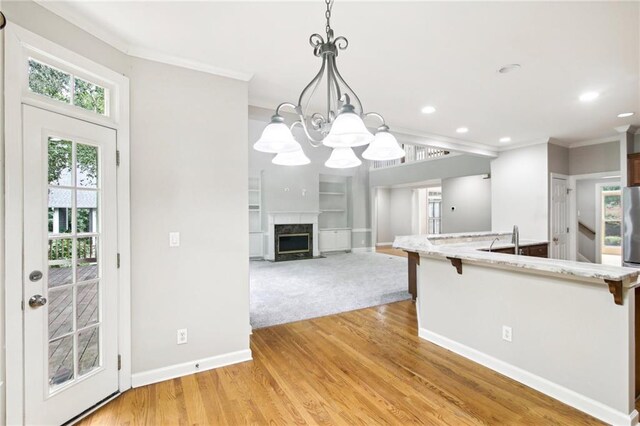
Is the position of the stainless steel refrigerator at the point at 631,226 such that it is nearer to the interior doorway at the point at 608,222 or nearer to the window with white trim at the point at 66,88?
the interior doorway at the point at 608,222

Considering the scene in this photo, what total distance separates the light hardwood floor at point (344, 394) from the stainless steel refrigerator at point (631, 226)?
3.79 metres

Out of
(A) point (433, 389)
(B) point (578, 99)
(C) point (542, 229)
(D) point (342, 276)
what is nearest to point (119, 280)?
(A) point (433, 389)

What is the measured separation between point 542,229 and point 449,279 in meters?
3.57

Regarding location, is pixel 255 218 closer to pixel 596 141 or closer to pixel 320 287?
pixel 320 287

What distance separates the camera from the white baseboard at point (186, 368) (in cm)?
231

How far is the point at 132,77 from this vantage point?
2295mm

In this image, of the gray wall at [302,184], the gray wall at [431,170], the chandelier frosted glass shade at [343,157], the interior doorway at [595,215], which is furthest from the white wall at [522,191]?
the gray wall at [302,184]

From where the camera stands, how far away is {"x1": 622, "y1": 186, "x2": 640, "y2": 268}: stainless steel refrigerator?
436cm

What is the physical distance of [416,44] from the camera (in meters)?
2.30

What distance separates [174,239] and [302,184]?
673 centimetres

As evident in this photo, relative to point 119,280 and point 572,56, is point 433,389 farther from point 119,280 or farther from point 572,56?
point 572,56

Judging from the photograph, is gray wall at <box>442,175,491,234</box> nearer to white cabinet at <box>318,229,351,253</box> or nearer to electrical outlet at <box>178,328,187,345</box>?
white cabinet at <box>318,229,351,253</box>

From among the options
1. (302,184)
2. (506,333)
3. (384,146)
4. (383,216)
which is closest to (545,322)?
(506,333)

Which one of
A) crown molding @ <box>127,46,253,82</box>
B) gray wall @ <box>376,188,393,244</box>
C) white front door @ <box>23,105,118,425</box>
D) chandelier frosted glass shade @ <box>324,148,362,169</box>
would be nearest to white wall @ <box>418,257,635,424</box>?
chandelier frosted glass shade @ <box>324,148,362,169</box>
